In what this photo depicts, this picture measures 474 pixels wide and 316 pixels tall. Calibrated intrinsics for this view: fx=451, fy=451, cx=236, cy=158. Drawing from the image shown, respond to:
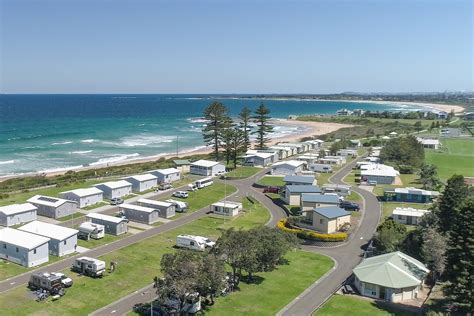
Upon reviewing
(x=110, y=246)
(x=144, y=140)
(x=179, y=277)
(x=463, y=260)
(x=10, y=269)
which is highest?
(x=144, y=140)

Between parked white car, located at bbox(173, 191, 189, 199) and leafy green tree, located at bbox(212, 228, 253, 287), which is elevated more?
leafy green tree, located at bbox(212, 228, 253, 287)

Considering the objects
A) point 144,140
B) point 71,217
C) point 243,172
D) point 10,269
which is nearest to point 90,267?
point 10,269


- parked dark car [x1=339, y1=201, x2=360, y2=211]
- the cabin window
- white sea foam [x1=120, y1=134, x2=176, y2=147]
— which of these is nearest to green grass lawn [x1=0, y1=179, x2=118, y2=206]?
parked dark car [x1=339, y1=201, x2=360, y2=211]

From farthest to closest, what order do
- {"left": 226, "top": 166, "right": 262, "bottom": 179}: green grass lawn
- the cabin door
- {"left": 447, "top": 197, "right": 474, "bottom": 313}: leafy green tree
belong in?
{"left": 226, "top": 166, "right": 262, "bottom": 179}: green grass lawn
the cabin door
{"left": 447, "top": 197, "right": 474, "bottom": 313}: leafy green tree

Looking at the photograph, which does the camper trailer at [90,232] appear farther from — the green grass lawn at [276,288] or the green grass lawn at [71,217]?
the green grass lawn at [276,288]

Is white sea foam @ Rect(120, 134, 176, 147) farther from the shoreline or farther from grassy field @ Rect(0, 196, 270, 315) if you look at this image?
grassy field @ Rect(0, 196, 270, 315)

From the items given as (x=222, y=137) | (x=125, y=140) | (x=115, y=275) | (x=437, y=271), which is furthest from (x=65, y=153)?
(x=437, y=271)

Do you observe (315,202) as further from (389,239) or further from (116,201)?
(116,201)
